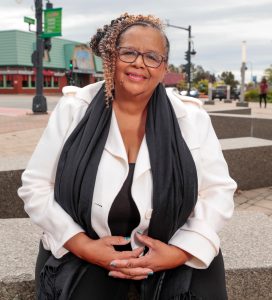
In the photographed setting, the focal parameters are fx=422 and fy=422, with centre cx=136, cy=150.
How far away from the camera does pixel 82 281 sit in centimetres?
177

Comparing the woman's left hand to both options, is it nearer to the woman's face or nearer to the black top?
the black top

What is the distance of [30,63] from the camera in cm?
5172

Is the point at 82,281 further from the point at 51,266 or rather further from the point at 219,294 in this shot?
the point at 219,294

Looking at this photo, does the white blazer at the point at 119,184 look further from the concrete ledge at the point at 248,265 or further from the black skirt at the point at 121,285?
the concrete ledge at the point at 248,265

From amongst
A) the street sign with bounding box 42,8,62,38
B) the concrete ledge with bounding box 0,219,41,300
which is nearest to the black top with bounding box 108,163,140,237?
the concrete ledge with bounding box 0,219,41,300

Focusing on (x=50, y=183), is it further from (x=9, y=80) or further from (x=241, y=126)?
(x=9, y=80)

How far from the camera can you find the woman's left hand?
1720 millimetres

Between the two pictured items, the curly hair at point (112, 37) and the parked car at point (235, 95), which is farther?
the parked car at point (235, 95)

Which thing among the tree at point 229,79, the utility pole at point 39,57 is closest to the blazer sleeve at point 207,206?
the utility pole at point 39,57

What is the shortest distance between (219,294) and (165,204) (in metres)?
0.44

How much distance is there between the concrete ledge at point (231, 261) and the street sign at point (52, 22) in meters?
16.5

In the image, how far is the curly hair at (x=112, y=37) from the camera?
188 cm

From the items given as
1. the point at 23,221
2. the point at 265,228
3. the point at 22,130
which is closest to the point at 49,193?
the point at 23,221

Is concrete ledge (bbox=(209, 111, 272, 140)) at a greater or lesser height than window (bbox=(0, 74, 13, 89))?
lesser
